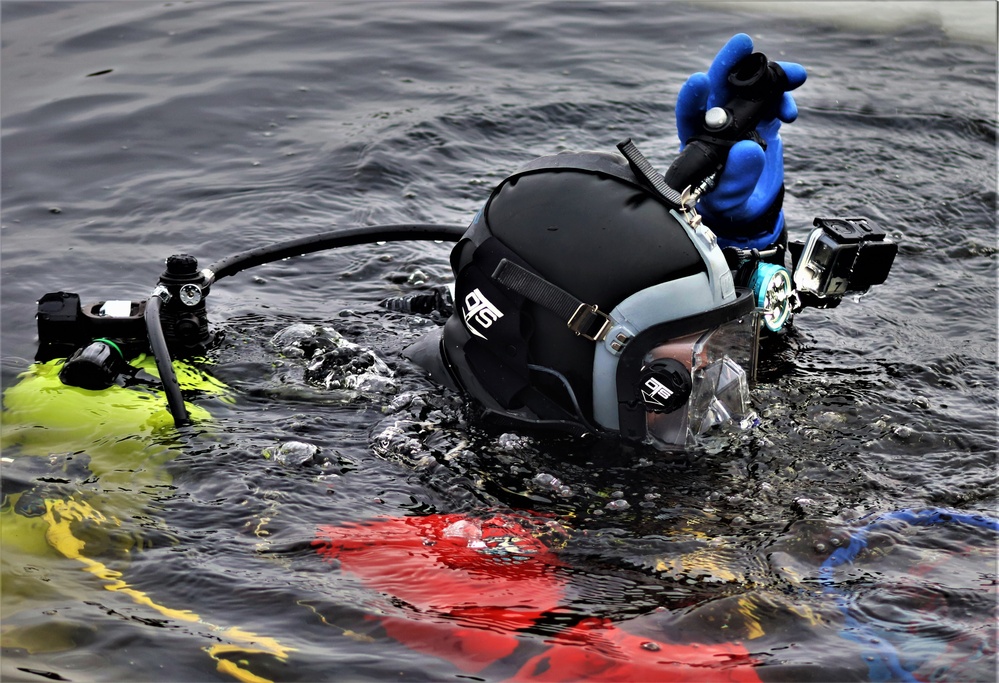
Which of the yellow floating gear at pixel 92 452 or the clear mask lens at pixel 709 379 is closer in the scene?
the yellow floating gear at pixel 92 452

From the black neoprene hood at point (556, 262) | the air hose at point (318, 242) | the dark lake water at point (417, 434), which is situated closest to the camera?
the dark lake water at point (417, 434)

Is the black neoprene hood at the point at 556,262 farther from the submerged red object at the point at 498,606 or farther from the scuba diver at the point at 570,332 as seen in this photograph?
the submerged red object at the point at 498,606

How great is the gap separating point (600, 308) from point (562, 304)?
0.12 metres

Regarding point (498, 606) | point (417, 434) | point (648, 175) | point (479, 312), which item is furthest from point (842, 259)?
point (498, 606)

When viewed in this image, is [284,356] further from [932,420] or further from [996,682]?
[996,682]

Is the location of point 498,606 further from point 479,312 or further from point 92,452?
point 92,452

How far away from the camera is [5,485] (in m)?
3.18

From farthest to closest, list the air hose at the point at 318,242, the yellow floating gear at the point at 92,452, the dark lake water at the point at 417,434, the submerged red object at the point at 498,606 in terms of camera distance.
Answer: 1. the air hose at the point at 318,242
2. the yellow floating gear at the point at 92,452
3. the dark lake water at the point at 417,434
4. the submerged red object at the point at 498,606

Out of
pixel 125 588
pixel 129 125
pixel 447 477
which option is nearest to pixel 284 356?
pixel 447 477

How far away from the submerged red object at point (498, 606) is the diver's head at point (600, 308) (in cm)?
47

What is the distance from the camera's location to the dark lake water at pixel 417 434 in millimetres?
2607

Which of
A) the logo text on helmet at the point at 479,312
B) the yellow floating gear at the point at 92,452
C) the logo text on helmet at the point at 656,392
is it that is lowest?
the yellow floating gear at the point at 92,452

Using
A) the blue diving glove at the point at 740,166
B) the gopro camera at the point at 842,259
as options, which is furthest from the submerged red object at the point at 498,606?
the gopro camera at the point at 842,259

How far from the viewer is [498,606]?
270cm
